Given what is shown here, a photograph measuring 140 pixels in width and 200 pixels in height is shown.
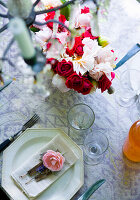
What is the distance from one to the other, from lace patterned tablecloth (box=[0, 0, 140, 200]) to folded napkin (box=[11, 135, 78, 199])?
0.08 meters

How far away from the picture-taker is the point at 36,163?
0.95 metres

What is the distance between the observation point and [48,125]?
41.3 inches

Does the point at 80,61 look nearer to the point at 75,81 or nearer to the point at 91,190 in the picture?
the point at 75,81

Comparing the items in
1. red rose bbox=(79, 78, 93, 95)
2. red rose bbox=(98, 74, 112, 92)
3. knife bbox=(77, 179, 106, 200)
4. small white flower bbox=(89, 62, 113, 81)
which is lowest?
knife bbox=(77, 179, 106, 200)

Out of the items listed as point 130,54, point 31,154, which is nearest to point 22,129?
point 31,154

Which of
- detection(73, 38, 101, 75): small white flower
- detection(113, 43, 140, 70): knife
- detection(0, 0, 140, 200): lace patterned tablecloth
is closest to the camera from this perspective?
detection(73, 38, 101, 75): small white flower

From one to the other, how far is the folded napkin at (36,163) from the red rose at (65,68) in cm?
27

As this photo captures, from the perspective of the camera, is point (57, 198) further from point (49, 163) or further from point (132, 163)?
point (132, 163)

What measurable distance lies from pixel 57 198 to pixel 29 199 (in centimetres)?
10

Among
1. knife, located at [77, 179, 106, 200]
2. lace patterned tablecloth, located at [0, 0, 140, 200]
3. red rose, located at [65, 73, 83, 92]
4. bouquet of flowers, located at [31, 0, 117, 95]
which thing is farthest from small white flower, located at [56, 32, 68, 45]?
knife, located at [77, 179, 106, 200]

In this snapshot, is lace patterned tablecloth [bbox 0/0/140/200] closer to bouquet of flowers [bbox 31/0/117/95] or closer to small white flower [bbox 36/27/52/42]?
bouquet of flowers [bbox 31/0/117/95]

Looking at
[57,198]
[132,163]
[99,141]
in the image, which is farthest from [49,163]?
[132,163]

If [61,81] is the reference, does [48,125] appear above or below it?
below

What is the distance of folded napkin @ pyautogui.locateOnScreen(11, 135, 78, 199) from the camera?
35.8 inches
